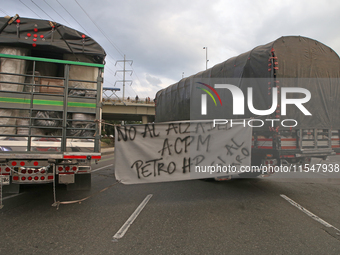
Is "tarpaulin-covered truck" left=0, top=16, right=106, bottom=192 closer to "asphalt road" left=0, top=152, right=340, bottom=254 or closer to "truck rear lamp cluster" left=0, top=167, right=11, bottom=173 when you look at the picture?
"truck rear lamp cluster" left=0, top=167, right=11, bottom=173

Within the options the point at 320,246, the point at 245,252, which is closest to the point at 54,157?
the point at 245,252

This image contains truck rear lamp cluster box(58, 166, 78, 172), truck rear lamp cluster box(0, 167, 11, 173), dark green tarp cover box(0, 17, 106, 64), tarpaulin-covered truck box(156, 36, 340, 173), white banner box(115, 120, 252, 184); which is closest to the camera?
truck rear lamp cluster box(0, 167, 11, 173)

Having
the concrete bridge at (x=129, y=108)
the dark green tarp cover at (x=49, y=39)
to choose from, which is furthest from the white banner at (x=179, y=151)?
the concrete bridge at (x=129, y=108)

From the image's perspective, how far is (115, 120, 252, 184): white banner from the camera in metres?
5.24

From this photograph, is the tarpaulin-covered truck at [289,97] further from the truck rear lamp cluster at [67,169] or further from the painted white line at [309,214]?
the truck rear lamp cluster at [67,169]

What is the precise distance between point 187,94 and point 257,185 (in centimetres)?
439

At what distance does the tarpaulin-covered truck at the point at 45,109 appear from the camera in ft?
14.7

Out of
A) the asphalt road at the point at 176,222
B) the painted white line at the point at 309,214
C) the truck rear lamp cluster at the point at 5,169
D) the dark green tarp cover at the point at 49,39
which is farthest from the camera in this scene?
the dark green tarp cover at the point at 49,39

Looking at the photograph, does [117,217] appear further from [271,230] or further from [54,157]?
[271,230]

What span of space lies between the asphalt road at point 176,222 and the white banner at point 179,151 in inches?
28.9

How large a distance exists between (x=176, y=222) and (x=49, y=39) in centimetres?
465

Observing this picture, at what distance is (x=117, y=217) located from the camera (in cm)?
455

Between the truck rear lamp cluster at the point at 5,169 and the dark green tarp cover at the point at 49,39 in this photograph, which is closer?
the truck rear lamp cluster at the point at 5,169

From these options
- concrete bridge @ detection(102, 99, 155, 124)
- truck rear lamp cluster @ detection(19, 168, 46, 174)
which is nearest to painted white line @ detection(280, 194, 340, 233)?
truck rear lamp cluster @ detection(19, 168, 46, 174)
